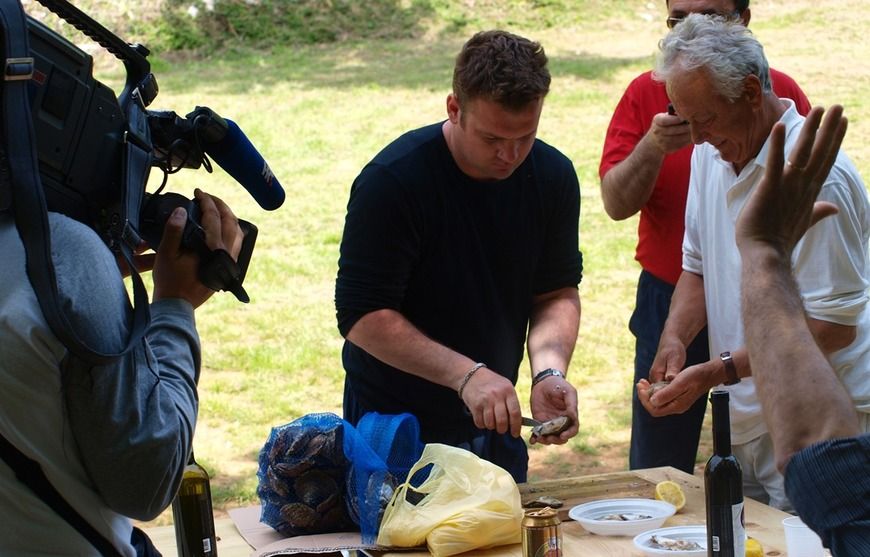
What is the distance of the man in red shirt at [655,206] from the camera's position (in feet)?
11.7

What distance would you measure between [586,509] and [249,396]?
4157 millimetres

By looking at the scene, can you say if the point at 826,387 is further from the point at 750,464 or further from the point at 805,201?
the point at 750,464

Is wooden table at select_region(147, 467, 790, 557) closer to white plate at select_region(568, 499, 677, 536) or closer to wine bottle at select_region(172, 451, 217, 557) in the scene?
white plate at select_region(568, 499, 677, 536)

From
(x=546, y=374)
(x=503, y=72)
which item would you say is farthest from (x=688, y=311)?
(x=503, y=72)

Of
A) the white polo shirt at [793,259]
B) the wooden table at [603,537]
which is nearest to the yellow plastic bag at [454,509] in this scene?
the wooden table at [603,537]

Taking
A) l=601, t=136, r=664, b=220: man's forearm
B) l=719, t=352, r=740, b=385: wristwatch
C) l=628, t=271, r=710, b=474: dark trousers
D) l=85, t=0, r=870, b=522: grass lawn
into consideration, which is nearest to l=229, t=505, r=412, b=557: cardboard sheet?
l=719, t=352, r=740, b=385: wristwatch

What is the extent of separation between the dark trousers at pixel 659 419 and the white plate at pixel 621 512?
971 millimetres

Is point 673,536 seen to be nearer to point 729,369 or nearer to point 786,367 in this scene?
point 729,369

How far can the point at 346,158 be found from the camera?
10594 millimetres

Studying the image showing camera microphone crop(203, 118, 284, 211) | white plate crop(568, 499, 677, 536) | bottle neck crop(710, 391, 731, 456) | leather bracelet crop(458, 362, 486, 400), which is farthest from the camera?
leather bracelet crop(458, 362, 486, 400)

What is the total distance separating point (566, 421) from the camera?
8.93ft

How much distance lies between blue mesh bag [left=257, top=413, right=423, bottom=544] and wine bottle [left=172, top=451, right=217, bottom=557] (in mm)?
272

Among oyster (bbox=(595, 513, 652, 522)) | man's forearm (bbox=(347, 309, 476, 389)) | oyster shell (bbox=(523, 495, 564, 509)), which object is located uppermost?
man's forearm (bbox=(347, 309, 476, 389))

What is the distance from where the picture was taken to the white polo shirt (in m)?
2.70
